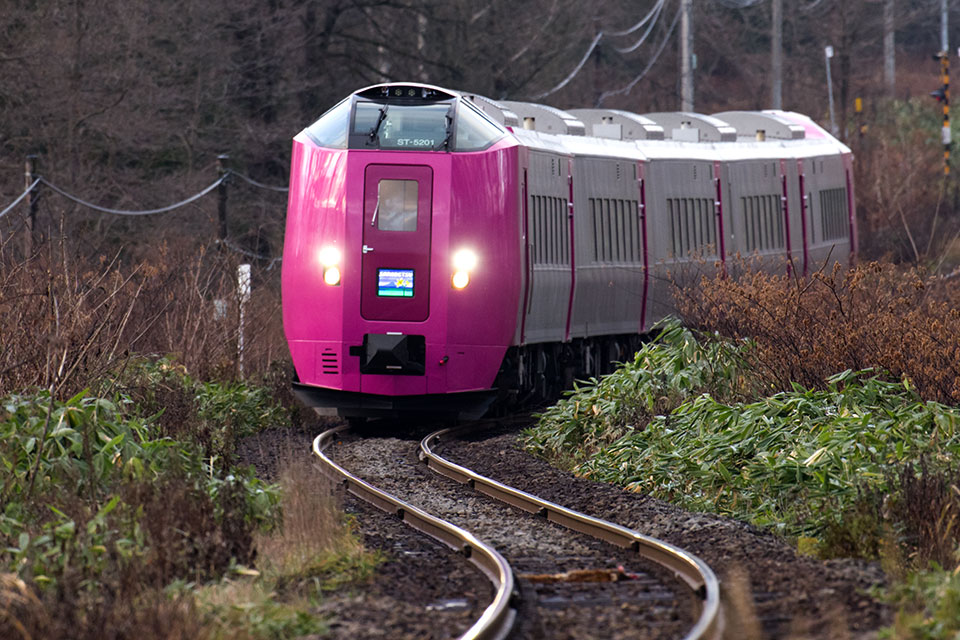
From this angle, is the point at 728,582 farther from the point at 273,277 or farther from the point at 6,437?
the point at 273,277

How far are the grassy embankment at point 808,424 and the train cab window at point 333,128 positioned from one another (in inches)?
135

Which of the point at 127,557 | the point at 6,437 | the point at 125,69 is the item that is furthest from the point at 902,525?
the point at 125,69

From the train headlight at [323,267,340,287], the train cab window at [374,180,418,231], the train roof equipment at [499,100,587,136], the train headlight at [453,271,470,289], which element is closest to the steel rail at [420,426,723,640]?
the train headlight at [453,271,470,289]

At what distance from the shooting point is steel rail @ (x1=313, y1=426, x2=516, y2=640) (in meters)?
7.10

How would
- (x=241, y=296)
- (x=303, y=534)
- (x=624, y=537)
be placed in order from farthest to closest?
(x=241, y=296) → (x=624, y=537) → (x=303, y=534)

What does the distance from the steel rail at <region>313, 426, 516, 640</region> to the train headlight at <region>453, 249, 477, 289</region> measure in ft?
7.27

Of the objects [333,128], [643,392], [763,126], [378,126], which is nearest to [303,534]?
[643,392]

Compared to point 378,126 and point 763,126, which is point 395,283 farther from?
point 763,126

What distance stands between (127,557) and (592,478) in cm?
596

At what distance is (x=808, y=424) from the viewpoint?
11.3 metres

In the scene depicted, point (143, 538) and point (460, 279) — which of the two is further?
point (460, 279)

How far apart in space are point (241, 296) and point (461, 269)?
4.28 m

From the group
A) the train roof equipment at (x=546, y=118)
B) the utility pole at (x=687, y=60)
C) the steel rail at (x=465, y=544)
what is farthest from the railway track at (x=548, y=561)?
the utility pole at (x=687, y=60)

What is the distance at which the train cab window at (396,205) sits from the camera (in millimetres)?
15688
